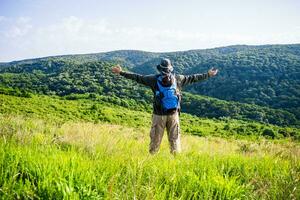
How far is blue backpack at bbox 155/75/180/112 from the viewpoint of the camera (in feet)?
21.3

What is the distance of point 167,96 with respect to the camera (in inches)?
256

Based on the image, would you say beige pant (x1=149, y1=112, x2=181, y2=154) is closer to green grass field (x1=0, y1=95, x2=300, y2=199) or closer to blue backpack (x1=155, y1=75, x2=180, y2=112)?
blue backpack (x1=155, y1=75, x2=180, y2=112)

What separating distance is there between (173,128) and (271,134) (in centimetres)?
5662

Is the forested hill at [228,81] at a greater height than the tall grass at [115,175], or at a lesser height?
lesser

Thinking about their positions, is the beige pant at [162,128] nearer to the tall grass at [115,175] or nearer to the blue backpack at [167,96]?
the blue backpack at [167,96]

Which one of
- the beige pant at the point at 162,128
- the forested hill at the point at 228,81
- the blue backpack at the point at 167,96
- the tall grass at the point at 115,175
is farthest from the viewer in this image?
the forested hill at the point at 228,81

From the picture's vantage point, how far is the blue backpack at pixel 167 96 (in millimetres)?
6504

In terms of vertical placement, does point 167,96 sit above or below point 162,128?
above

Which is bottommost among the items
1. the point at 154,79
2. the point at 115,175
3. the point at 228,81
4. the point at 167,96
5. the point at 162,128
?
the point at 228,81

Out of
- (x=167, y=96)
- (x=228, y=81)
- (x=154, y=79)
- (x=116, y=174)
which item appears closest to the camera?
(x=116, y=174)

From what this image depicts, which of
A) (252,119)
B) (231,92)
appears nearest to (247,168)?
(252,119)

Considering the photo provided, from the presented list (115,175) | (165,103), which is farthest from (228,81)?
(115,175)

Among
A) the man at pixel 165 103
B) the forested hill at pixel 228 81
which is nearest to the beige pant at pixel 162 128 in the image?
the man at pixel 165 103

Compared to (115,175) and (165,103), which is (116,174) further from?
(165,103)
